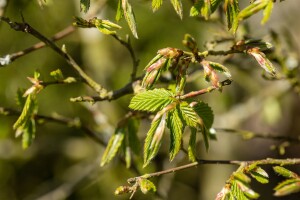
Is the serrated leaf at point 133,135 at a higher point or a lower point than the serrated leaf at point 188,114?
lower

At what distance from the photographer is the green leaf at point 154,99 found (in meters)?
1.13

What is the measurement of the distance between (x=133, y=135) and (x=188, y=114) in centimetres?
49

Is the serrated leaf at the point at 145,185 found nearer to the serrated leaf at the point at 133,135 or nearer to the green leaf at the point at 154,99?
the green leaf at the point at 154,99

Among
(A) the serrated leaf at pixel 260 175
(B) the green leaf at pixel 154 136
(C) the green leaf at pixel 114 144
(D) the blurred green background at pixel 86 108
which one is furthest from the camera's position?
(D) the blurred green background at pixel 86 108

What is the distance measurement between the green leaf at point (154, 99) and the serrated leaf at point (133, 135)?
0.42 m

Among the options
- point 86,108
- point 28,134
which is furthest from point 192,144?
point 86,108

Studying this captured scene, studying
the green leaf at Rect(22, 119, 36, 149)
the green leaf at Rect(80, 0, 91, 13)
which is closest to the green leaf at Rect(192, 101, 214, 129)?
the green leaf at Rect(80, 0, 91, 13)

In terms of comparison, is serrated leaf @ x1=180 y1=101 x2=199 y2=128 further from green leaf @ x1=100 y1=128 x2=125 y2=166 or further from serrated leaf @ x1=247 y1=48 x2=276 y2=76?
green leaf @ x1=100 y1=128 x2=125 y2=166

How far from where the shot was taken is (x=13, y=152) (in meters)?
3.12

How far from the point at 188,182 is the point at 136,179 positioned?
2.98 meters

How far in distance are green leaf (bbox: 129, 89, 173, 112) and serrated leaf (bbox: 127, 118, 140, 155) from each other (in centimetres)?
42

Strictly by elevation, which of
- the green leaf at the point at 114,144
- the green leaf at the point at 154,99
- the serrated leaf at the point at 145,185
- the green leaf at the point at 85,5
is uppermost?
the green leaf at the point at 85,5

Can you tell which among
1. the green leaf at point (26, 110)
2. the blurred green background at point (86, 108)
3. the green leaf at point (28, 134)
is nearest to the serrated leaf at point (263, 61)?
the green leaf at point (26, 110)

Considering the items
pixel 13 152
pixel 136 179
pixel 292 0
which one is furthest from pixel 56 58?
pixel 136 179
